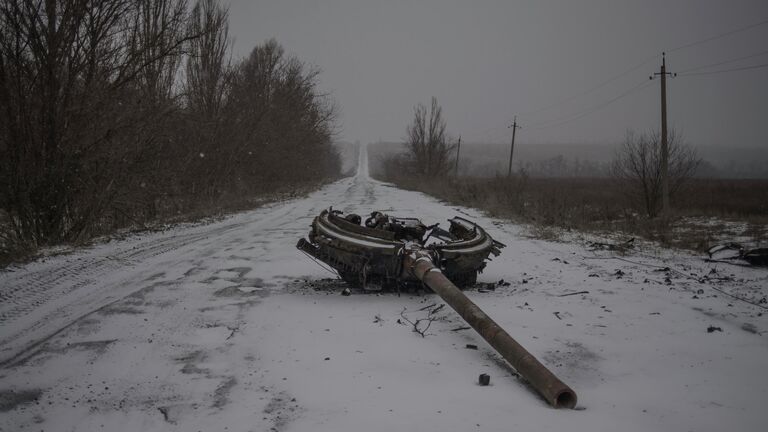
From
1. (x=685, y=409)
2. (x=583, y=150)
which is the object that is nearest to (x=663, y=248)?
(x=685, y=409)

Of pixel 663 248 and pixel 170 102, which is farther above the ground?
pixel 170 102

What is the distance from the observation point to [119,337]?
11.1 feet

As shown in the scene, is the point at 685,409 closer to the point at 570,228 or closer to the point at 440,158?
the point at 570,228

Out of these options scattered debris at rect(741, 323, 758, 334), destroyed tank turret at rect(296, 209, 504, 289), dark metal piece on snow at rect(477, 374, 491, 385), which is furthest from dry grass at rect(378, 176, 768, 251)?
dark metal piece on snow at rect(477, 374, 491, 385)

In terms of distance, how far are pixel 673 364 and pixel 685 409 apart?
71 cm

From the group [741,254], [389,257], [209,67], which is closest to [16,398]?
[389,257]

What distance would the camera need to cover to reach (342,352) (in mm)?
3312

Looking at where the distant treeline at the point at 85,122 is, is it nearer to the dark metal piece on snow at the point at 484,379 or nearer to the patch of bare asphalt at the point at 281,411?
the patch of bare asphalt at the point at 281,411

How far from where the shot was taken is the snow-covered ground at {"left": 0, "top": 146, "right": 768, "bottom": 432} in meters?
2.46

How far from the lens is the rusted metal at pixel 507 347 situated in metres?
2.57

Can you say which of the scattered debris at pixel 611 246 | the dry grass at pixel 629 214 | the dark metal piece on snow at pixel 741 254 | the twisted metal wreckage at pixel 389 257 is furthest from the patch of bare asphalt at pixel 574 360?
the dry grass at pixel 629 214

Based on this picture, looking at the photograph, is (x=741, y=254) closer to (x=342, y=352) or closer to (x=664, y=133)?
(x=342, y=352)

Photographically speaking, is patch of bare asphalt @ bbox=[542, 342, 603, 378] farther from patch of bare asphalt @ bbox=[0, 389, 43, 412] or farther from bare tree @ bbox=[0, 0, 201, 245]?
bare tree @ bbox=[0, 0, 201, 245]

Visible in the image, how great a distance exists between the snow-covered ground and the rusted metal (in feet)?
0.36
